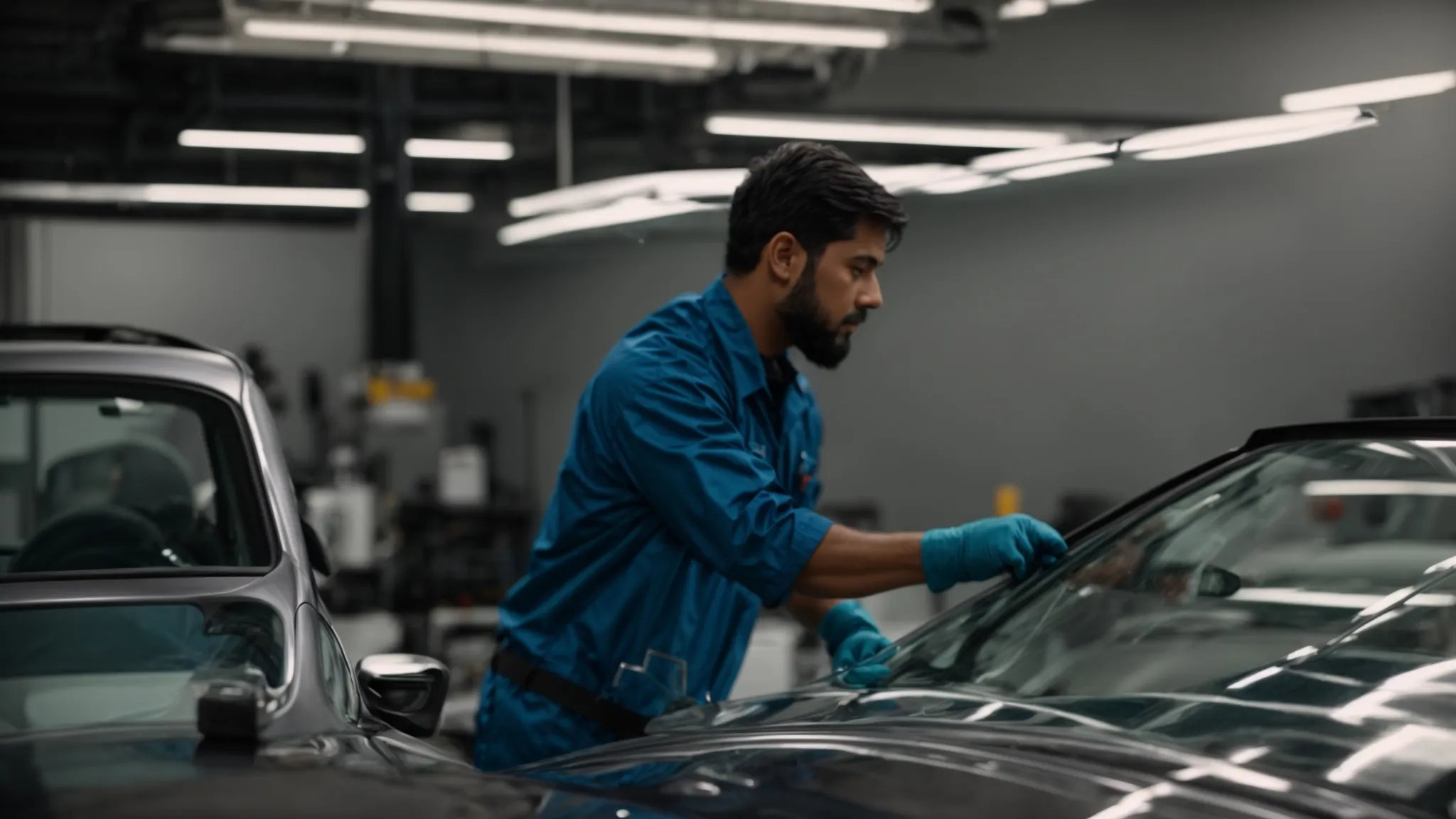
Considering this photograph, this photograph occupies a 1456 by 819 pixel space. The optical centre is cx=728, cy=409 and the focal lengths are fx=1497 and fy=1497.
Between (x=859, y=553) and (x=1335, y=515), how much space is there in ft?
5.54

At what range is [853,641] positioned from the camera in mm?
2275

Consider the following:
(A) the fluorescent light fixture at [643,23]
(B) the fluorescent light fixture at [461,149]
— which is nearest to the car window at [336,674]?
(A) the fluorescent light fixture at [643,23]

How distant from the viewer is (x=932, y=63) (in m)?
7.18

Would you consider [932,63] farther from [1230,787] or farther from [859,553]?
[1230,787]

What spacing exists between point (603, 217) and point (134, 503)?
134 inches

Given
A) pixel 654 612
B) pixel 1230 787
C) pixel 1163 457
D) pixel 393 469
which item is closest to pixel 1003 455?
pixel 1163 457

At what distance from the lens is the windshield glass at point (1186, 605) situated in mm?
1837

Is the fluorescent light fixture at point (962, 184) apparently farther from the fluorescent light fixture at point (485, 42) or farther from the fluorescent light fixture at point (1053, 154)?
the fluorescent light fixture at point (485, 42)

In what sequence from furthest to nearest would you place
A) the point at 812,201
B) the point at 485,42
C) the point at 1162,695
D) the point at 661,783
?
the point at 485,42 → the point at 812,201 → the point at 1162,695 → the point at 661,783

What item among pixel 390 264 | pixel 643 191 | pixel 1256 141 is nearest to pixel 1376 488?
pixel 1256 141

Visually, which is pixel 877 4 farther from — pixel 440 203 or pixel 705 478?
pixel 440 203

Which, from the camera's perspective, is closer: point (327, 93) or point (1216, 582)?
point (1216, 582)

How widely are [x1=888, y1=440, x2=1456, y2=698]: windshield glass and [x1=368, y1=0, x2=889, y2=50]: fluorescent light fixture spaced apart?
3.38 m

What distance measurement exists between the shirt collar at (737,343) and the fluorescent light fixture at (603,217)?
84cm
